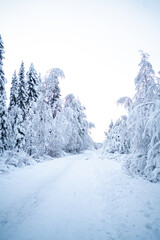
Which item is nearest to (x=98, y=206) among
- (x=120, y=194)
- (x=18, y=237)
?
(x=120, y=194)

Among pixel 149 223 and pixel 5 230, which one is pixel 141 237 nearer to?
pixel 149 223

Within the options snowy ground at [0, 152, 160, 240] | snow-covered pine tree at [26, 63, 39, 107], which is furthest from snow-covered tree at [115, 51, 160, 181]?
snow-covered pine tree at [26, 63, 39, 107]

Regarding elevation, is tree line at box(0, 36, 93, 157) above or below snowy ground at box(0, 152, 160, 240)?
above

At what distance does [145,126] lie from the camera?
551cm

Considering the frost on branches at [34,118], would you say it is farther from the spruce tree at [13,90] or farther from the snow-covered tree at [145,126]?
the snow-covered tree at [145,126]

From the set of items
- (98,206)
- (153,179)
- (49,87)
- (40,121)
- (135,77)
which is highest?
(49,87)

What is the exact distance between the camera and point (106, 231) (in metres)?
2.78

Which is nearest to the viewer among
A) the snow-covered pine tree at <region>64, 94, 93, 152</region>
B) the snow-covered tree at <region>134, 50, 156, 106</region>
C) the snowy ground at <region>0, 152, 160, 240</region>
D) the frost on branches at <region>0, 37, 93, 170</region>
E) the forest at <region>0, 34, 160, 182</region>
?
the snowy ground at <region>0, 152, 160, 240</region>

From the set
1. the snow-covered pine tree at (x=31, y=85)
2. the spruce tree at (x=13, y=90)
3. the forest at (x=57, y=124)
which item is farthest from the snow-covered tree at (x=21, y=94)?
the spruce tree at (x=13, y=90)

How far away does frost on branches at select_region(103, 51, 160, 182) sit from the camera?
17.2 feet

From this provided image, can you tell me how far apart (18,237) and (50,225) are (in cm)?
71

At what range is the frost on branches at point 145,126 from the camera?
5238mm

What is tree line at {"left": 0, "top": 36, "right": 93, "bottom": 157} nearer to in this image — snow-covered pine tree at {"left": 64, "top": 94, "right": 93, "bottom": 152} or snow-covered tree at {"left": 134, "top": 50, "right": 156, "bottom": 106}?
snow-covered pine tree at {"left": 64, "top": 94, "right": 93, "bottom": 152}

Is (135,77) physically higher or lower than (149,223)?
higher
